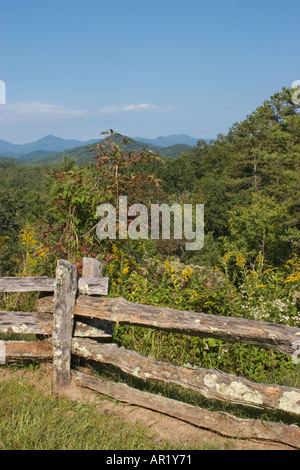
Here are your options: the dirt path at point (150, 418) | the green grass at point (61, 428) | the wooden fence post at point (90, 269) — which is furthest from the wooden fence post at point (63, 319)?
the wooden fence post at point (90, 269)

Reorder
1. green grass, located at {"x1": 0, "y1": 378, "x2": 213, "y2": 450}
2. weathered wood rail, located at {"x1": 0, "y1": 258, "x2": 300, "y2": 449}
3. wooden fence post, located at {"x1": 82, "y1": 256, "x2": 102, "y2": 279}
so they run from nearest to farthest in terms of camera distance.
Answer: green grass, located at {"x1": 0, "y1": 378, "x2": 213, "y2": 450} < weathered wood rail, located at {"x1": 0, "y1": 258, "x2": 300, "y2": 449} < wooden fence post, located at {"x1": 82, "y1": 256, "x2": 102, "y2": 279}

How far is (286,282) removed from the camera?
552 centimetres

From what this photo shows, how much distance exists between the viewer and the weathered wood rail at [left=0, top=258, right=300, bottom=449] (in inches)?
120

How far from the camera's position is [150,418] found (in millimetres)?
3387

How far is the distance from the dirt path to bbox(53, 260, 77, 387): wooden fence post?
0.49 ft

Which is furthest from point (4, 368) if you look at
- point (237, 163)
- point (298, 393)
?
point (237, 163)

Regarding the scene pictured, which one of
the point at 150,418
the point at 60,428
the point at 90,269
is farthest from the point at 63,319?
the point at 150,418

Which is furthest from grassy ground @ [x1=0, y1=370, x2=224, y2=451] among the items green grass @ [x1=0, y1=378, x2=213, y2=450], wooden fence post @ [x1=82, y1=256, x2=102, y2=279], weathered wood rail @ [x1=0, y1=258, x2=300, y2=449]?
wooden fence post @ [x1=82, y1=256, x2=102, y2=279]

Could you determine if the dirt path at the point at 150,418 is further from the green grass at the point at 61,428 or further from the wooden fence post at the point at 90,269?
the wooden fence post at the point at 90,269

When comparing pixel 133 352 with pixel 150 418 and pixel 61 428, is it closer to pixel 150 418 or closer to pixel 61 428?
pixel 150 418

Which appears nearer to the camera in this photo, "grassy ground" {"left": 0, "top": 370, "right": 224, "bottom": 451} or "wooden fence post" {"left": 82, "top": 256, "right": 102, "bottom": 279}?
"grassy ground" {"left": 0, "top": 370, "right": 224, "bottom": 451}

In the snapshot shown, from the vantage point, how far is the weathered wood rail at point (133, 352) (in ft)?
9.99

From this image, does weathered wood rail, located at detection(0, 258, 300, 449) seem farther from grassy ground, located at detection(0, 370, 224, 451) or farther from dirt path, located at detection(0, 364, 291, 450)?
grassy ground, located at detection(0, 370, 224, 451)
